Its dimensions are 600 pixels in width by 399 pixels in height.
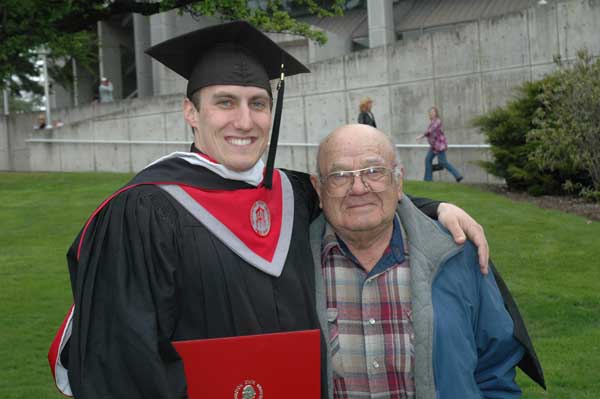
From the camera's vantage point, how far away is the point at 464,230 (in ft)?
10.1

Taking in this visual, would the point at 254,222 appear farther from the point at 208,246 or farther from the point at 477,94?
the point at 477,94

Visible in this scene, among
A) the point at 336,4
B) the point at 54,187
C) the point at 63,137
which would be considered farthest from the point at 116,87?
the point at 336,4

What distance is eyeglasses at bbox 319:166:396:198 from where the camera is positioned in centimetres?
299

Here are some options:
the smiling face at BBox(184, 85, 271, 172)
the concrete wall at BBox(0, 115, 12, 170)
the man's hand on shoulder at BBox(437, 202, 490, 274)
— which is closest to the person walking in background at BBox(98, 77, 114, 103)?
the concrete wall at BBox(0, 115, 12, 170)

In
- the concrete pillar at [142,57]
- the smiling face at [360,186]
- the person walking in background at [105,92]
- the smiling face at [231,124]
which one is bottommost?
the smiling face at [360,186]

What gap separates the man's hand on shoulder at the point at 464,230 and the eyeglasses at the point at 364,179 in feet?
0.91

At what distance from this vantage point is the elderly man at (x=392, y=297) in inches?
114

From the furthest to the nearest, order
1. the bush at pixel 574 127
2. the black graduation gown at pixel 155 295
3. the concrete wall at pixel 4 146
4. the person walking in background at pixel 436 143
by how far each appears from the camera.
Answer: the concrete wall at pixel 4 146 → the person walking in background at pixel 436 143 → the bush at pixel 574 127 → the black graduation gown at pixel 155 295

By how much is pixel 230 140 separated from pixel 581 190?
11.6m

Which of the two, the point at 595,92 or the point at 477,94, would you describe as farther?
the point at 477,94

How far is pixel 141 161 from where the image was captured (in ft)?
72.5

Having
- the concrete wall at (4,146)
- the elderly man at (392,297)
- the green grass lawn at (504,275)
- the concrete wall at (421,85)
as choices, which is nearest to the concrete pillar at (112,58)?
the concrete wall at (4,146)

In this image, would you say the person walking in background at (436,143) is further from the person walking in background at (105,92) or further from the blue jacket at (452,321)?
the blue jacket at (452,321)

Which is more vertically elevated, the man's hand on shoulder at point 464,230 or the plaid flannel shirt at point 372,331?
the man's hand on shoulder at point 464,230
